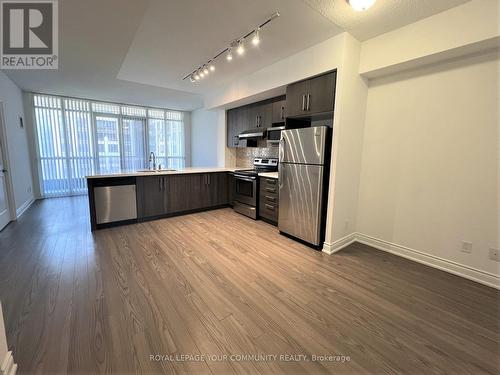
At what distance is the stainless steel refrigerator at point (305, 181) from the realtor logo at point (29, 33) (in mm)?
2973

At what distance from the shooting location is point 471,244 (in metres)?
2.28

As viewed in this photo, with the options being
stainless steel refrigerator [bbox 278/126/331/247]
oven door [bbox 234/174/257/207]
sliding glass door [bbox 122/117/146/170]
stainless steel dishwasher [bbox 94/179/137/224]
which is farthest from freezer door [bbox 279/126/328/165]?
sliding glass door [bbox 122/117/146/170]

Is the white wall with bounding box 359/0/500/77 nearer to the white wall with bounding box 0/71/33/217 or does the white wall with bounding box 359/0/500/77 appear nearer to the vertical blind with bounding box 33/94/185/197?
the white wall with bounding box 0/71/33/217

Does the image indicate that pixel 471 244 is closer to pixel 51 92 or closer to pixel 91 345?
pixel 91 345

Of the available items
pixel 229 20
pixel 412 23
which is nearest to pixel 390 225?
pixel 412 23

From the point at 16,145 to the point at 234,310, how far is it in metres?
5.58

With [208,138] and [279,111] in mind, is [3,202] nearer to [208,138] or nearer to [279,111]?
[208,138]

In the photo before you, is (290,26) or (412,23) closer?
(412,23)

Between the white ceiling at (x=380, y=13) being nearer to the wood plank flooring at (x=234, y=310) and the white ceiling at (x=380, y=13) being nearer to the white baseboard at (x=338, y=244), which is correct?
the white baseboard at (x=338, y=244)

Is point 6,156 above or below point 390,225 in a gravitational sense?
above

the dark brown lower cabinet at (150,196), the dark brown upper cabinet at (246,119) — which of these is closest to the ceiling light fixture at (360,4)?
the dark brown upper cabinet at (246,119)

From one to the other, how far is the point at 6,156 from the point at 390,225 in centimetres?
622

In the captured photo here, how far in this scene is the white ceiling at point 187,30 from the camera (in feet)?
6.89

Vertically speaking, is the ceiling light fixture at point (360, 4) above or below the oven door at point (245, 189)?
above
